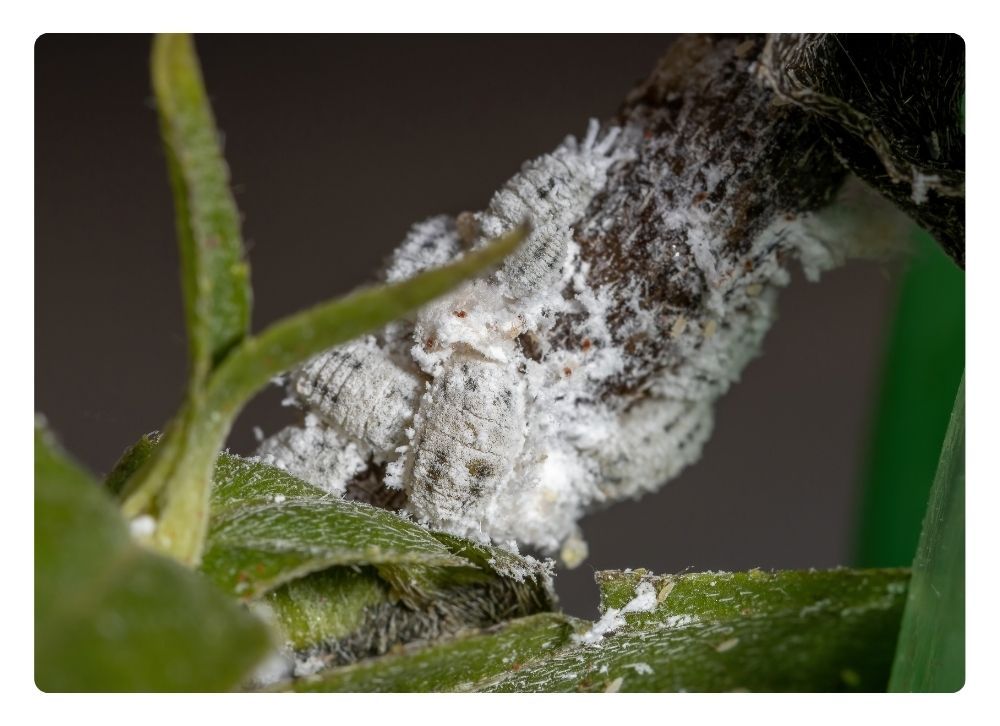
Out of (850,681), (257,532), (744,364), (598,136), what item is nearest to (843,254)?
(744,364)

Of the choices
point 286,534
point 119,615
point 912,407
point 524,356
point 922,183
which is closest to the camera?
point 119,615

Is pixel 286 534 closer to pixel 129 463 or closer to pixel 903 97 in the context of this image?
pixel 129 463

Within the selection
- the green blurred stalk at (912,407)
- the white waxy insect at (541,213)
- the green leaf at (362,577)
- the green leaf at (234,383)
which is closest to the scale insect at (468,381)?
the white waxy insect at (541,213)

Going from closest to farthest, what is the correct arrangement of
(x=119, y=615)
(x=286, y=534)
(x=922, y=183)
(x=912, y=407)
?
1. (x=119, y=615)
2. (x=286, y=534)
3. (x=922, y=183)
4. (x=912, y=407)

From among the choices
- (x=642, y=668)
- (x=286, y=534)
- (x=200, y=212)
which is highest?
(x=200, y=212)

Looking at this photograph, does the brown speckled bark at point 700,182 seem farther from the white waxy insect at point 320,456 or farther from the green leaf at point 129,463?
the green leaf at point 129,463

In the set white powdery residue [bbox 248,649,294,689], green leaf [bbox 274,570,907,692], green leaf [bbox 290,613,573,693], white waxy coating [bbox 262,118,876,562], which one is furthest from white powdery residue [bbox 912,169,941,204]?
white powdery residue [bbox 248,649,294,689]

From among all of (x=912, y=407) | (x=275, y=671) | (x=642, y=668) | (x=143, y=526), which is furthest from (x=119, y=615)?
(x=912, y=407)

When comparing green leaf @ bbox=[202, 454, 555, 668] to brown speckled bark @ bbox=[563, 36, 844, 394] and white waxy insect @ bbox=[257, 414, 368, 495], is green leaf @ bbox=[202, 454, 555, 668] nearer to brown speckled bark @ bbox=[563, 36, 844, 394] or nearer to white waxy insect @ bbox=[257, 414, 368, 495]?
white waxy insect @ bbox=[257, 414, 368, 495]
